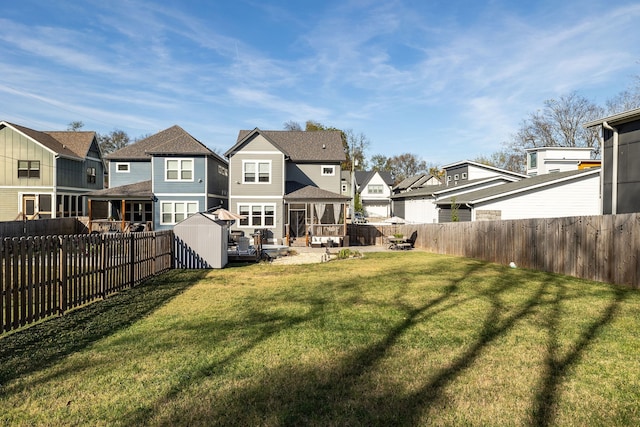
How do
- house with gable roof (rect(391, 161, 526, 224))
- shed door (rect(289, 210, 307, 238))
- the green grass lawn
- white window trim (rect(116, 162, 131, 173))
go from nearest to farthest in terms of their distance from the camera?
the green grass lawn < shed door (rect(289, 210, 307, 238)) < white window trim (rect(116, 162, 131, 173)) < house with gable roof (rect(391, 161, 526, 224))

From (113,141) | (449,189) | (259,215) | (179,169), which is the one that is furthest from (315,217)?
(113,141)

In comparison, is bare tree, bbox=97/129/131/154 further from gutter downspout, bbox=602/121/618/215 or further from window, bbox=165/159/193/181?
gutter downspout, bbox=602/121/618/215

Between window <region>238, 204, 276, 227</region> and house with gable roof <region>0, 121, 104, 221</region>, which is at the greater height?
house with gable roof <region>0, 121, 104, 221</region>

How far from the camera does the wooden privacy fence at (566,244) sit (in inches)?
393

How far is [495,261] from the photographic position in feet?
51.6

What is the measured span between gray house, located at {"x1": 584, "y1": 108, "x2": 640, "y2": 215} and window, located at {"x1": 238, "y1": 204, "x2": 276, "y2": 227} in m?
18.4

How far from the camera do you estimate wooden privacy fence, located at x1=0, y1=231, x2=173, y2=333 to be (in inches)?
242

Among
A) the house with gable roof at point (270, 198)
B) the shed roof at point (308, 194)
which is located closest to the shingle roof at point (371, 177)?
the shed roof at point (308, 194)

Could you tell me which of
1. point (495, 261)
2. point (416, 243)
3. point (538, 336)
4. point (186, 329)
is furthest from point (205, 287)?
point (416, 243)

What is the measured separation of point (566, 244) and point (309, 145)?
21.8 metres

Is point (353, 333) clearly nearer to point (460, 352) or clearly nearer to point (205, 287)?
point (460, 352)

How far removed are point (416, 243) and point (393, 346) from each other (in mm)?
19719

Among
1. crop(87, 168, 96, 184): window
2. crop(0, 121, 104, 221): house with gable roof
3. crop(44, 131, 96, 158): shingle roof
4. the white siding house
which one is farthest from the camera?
crop(87, 168, 96, 184): window

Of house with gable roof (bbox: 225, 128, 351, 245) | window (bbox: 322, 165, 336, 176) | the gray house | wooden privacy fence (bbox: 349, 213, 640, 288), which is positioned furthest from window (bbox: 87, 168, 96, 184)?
the gray house
